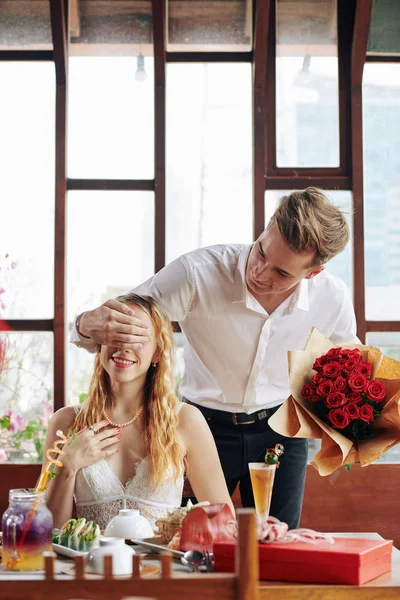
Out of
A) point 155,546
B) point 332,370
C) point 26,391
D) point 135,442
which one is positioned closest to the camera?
point 155,546

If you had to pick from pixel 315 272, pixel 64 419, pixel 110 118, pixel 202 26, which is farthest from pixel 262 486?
pixel 202 26

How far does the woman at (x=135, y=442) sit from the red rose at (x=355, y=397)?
0.70 metres

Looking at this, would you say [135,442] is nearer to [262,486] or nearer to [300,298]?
[300,298]

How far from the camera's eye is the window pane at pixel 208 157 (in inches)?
141

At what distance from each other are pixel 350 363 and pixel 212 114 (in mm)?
2241

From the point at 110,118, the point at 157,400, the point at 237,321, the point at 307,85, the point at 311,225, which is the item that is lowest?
the point at 157,400

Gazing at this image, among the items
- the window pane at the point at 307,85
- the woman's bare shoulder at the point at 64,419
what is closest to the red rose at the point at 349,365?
the woman's bare shoulder at the point at 64,419

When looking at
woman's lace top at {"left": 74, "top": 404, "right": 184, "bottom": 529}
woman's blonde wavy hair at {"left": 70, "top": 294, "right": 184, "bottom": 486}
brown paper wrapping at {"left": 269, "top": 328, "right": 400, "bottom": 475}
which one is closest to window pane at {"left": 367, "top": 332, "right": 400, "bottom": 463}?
woman's blonde wavy hair at {"left": 70, "top": 294, "right": 184, "bottom": 486}

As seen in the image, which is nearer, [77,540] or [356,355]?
[77,540]

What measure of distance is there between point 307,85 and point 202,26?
22.3 inches

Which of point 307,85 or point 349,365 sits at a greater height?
point 307,85

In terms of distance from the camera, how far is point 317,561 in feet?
4.08

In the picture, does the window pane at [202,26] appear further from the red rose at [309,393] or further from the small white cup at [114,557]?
the small white cup at [114,557]

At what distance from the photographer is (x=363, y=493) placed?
2895mm
